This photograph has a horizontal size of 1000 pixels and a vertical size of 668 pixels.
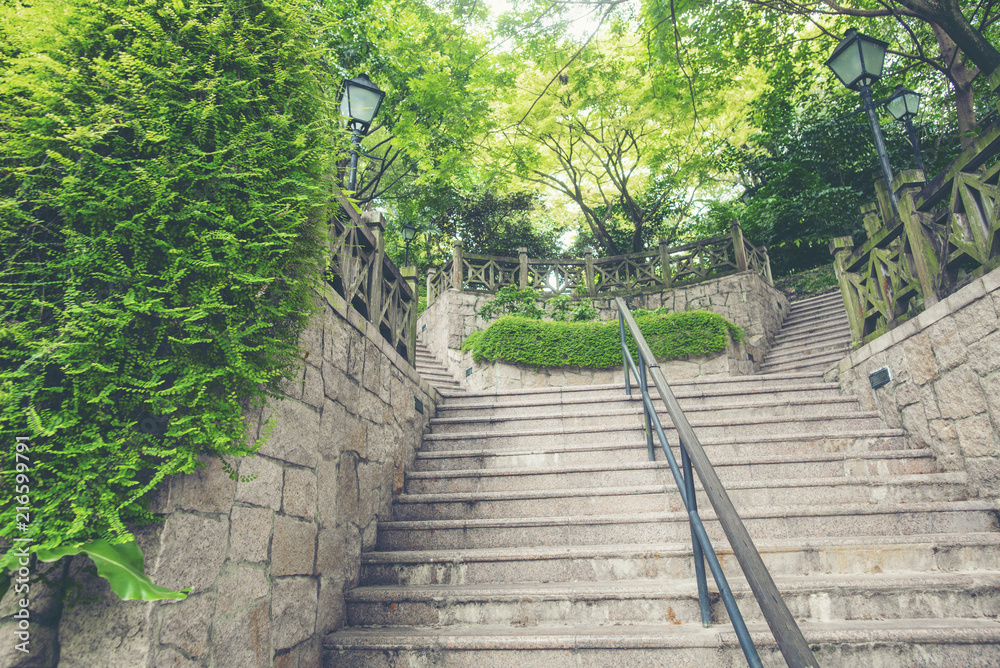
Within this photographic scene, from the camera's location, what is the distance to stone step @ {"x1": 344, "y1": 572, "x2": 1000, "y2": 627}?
2.15 meters

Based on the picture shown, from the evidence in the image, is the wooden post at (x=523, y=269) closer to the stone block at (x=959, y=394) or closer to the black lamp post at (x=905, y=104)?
the black lamp post at (x=905, y=104)

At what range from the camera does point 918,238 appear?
11.2 feet

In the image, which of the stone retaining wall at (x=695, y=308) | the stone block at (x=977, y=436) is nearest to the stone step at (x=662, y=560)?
the stone block at (x=977, y=436)

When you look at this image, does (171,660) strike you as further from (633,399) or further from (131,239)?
(633,399)

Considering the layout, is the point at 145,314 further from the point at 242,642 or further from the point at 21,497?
the point at 242,642

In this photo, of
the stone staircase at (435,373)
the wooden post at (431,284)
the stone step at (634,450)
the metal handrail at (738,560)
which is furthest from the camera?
the wooden post at (431,284)

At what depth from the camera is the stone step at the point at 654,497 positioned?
2.92 metres

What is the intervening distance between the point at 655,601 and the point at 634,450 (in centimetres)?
153

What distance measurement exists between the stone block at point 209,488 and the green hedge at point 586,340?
6.68 m

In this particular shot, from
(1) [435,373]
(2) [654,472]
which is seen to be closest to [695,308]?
(1) [435,373]

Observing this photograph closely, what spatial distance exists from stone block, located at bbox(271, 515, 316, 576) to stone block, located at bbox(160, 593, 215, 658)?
0.39 meters

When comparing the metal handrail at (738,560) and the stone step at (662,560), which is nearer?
the metal handrail at (738,560)

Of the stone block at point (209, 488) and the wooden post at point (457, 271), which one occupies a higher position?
the wooden post at point (457, 271)

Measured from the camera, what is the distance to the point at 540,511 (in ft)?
10.4
